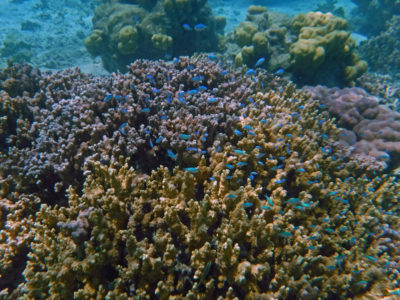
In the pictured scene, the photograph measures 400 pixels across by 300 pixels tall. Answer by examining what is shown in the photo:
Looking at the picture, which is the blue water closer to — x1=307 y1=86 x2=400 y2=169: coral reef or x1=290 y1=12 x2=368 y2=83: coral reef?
x1=290 y1=12 x2=368 y2=83: coral reef

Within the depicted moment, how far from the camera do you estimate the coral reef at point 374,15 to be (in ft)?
57.8

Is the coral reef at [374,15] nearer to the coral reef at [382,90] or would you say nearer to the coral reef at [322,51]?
the coral reef at [382,90]

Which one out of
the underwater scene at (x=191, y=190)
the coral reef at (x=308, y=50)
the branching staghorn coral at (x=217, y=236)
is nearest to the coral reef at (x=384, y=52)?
the coral reef at (x=308, y=50)

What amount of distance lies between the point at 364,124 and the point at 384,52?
469 inches

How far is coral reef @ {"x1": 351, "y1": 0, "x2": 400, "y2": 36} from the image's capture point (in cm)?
1762

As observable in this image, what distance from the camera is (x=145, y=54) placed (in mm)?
11578

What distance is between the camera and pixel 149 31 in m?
10.9

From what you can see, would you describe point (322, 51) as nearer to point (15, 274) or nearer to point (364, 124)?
point (364, 124)

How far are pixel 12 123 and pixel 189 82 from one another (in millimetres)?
4241

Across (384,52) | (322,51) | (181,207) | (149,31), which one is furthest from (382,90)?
(181,207)

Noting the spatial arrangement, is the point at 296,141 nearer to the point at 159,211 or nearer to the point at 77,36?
the point at 159,211

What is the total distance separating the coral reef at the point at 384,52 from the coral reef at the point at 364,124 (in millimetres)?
9615

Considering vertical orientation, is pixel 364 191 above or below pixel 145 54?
below

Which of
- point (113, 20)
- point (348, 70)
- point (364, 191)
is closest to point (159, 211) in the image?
point (364, 191)
